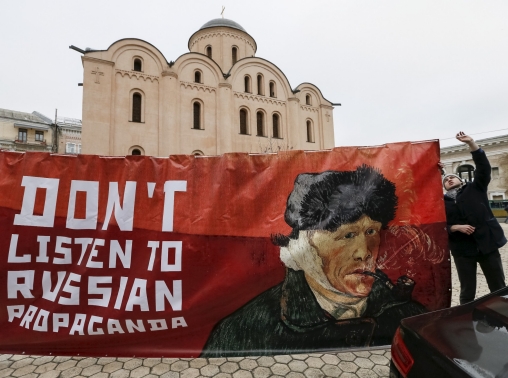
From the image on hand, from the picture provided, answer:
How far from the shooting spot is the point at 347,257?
9.00 ft

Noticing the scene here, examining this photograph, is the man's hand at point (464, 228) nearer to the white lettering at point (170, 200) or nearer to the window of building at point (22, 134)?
the white lettering at point (170, 200)

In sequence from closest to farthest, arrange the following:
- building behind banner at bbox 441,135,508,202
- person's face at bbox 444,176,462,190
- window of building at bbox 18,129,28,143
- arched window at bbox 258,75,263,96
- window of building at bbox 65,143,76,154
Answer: person's face at bbox 444,176,462,190 < arched window at bbox 258,75,263,96 < building behind banner at bbox 441,135,508,202 < window of building at bbox 18,129,28,143 < window of building at bbox 65,143,76,154

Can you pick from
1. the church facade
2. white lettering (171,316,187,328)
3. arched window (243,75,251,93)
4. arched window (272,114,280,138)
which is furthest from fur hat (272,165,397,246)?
arched window (243,75,251,93)

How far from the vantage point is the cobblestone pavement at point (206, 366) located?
2655 mm

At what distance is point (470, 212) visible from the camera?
292 cm

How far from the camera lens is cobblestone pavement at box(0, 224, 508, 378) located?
2.66m

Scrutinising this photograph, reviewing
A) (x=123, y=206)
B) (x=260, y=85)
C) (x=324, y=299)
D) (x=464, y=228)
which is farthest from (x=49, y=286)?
(x=260, y=85)

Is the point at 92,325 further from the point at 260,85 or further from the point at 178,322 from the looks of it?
the point at 260,85

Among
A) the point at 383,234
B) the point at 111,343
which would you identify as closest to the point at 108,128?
the point at 111,343

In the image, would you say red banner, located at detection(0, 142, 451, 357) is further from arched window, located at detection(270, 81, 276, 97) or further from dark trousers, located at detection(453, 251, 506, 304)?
arched window, located at detection(270, 81, 276, 97)

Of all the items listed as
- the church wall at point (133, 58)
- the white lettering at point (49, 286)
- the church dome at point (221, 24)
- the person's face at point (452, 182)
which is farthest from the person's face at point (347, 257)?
the church dome at point (221, 24)

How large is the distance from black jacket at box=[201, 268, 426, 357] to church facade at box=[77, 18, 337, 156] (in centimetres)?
1789

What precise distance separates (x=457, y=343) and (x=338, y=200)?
5.14ft

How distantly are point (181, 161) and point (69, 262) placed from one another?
155 cm
